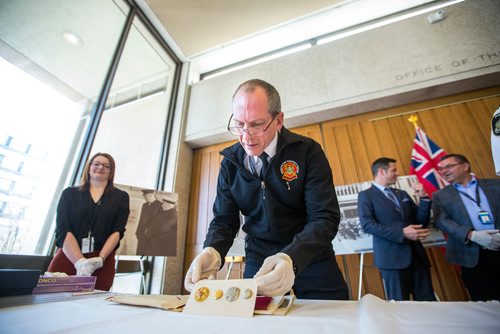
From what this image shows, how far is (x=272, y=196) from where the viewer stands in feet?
3.05

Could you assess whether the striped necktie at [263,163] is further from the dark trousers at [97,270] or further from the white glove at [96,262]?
the dark trousers at [97,270]

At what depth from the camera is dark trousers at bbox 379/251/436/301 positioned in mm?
1567

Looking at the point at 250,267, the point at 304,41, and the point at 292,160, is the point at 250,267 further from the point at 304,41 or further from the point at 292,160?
the point at 304,41

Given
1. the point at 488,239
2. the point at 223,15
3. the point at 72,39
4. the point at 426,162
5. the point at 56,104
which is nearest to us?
the point at 488,239

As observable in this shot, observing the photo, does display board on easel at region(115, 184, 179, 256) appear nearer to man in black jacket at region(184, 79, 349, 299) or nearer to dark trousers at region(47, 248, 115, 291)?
dark trousers at region(47, 248, 115, 291)

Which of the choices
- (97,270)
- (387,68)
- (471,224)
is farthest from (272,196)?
(387,68)

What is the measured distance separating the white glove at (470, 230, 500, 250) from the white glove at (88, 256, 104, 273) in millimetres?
2424

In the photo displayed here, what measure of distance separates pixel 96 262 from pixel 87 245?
0.48 ft

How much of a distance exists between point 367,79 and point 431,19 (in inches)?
39.1

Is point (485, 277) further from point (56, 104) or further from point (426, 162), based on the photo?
point (56, 104)

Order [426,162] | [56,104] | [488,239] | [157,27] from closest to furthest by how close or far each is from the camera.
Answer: [488,239] → [56,104] → [426,162] → [157,27]

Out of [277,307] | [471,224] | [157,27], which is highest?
[157,27]

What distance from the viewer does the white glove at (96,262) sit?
135cm

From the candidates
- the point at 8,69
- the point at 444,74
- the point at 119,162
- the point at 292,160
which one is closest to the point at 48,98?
the point at 8,69
